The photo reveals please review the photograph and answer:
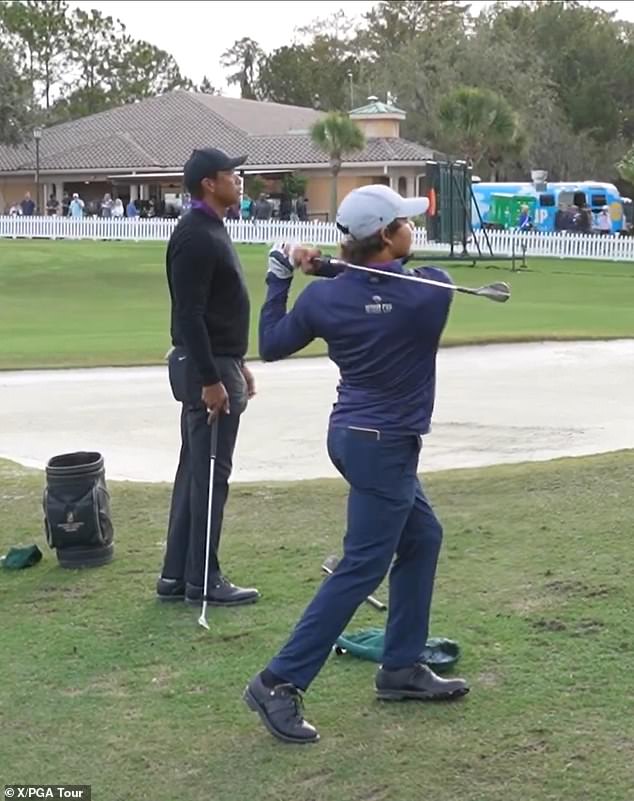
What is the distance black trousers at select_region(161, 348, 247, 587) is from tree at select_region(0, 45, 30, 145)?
4894 cm

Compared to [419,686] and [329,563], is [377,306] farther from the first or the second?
[329,563]

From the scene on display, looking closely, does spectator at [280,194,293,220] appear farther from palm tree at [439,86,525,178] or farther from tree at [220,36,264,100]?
tree at [220,36,264,100]

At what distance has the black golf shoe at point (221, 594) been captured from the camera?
223 inches

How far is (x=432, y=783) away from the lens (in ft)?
12.4

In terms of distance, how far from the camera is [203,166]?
18.1ft

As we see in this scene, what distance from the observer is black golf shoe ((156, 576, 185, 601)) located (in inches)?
230

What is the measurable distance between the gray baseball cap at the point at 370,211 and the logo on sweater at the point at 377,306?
0.77ft

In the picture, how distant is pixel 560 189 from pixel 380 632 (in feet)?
147

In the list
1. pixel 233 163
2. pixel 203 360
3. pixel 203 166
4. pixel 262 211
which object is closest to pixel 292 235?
pixel 262 211

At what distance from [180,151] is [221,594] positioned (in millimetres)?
53447

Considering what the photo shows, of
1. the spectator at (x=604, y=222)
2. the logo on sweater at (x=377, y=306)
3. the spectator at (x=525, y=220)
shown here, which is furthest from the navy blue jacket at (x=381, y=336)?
the spectator at (x=604, y=222)

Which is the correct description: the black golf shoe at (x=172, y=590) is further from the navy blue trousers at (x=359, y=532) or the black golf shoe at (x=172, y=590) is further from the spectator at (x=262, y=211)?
the spectator at (x=262, y=211)

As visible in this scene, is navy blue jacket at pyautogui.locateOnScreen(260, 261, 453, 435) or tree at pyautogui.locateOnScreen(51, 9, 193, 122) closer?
navy blue jacket at pyautogui.locateOnScreen(260, 261, 453, 435)

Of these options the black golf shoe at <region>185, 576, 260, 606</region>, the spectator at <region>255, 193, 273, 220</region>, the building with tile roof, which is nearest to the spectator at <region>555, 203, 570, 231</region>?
the building with tile roof
